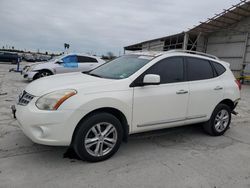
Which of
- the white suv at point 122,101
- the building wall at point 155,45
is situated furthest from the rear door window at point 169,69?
the building wall at point 155,45

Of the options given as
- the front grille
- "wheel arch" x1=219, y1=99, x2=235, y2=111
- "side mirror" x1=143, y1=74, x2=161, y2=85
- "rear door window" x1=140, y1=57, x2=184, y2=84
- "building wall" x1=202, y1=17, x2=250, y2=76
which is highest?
"building wall" x1=202, y1=17, x2=250, y2=76

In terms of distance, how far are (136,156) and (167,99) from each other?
106cm

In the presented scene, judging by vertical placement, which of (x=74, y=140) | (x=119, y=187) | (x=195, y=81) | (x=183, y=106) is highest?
(x=195, y=81)

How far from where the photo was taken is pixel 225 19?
18953mm

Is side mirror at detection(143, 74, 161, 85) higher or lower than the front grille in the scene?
higher

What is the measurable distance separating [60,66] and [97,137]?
26.8 feet

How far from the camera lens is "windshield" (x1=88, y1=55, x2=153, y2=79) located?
12.2ft

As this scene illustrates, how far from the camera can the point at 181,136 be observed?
Result: 466cm

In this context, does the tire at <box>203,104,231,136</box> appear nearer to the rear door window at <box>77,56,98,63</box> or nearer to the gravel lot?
the gravel lot

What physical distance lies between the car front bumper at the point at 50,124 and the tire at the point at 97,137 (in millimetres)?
138

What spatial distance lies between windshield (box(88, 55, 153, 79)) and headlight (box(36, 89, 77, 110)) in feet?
3.11

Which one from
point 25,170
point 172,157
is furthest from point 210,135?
point 25,170

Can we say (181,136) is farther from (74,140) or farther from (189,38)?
(189,38)

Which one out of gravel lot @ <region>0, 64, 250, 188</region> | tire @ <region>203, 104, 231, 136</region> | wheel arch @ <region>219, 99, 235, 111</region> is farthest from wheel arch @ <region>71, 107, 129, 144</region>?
wheel arch @ <region>219, 99, 235, 111</region>
